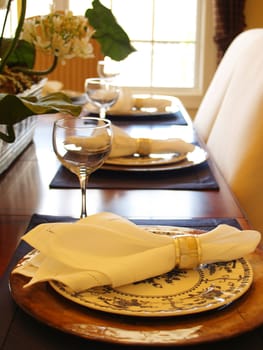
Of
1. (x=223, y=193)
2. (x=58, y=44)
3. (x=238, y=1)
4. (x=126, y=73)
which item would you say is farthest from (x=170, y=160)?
(x=126, y=73)

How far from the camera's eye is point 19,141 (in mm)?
1455

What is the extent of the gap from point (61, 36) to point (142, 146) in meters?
0.28

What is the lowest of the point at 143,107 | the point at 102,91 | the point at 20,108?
the point at 143,107

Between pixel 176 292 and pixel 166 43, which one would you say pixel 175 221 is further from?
pixel 166 43

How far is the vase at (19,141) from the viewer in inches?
51.6

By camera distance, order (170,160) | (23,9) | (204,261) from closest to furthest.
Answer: (204,261) < (23,9) < (170,160)

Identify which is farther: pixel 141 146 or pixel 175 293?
pixel 141 146

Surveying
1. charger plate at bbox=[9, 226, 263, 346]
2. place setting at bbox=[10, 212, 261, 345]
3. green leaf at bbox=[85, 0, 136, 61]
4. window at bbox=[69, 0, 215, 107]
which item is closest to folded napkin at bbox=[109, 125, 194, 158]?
green leaf at bbox=[85, 0, 136, 61]

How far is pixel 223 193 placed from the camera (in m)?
1.19

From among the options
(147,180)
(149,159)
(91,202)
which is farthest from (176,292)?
(149,159)

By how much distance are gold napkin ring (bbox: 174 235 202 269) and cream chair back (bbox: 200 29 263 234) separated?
0.62 m

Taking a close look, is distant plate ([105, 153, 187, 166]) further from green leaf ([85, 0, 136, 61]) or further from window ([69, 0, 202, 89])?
window ([69, 0, 202, 89])

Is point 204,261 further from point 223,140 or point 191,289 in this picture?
point 223,140

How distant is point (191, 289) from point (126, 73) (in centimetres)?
303
